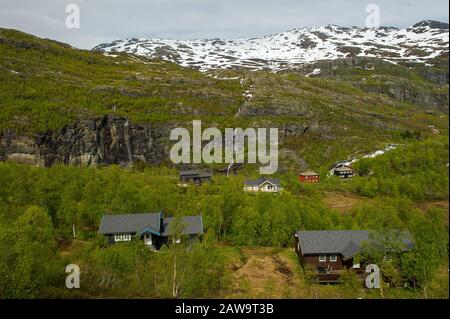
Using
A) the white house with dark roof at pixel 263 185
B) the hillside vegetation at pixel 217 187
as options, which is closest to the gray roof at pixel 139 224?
the hillside vegetation at pixel 217 187

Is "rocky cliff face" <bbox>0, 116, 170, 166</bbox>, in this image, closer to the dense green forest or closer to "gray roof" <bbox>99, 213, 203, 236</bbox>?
the dense green forest

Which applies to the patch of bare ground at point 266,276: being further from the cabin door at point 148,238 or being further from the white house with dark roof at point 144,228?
the cabin door at point 148,238

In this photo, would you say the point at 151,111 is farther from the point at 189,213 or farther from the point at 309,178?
the point at 189,213

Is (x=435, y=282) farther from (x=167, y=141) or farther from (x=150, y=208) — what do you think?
(x=167, y=141)

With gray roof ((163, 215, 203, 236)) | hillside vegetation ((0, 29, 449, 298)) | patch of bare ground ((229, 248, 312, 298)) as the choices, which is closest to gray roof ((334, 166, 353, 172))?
hillside vegetation ((0, 29, 449, 298))

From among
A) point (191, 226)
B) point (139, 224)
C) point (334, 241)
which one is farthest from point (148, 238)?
point (334, 241)

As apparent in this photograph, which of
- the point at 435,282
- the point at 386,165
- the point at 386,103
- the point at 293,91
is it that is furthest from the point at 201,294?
the point at 386,103
